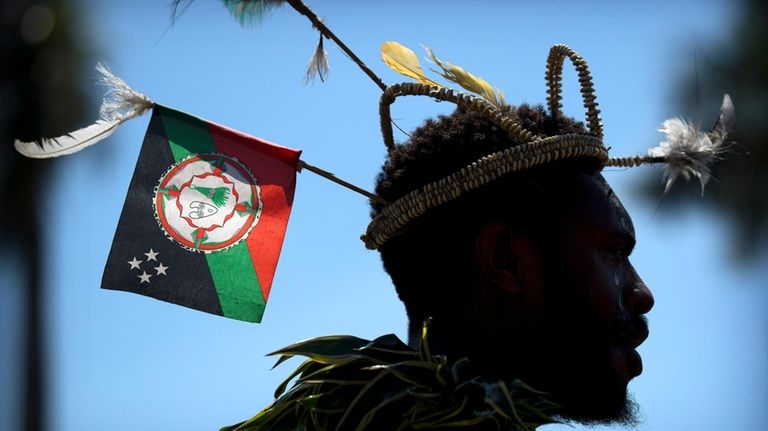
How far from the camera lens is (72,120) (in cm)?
1399

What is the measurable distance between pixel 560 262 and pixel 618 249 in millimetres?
226

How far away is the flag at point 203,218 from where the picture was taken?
145 inches

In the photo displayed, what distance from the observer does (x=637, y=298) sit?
3.37 meters

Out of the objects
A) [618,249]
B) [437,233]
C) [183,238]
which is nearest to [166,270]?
[183,238]

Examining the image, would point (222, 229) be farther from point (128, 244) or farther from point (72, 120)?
point (72, 120)

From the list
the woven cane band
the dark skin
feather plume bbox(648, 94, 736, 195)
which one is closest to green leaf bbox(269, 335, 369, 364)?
the dark skin

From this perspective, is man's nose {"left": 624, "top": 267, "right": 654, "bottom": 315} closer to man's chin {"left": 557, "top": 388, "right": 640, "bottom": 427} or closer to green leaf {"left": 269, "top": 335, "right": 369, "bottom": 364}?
man's chin {"left": 557, "top": 388, "right": 640, "bottom": 427}

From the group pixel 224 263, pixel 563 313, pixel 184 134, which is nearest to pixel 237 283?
pixel 224 263

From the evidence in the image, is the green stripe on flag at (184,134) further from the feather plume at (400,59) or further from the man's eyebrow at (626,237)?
the man's eyebrow at (626,237)

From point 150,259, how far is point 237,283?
0.30 m

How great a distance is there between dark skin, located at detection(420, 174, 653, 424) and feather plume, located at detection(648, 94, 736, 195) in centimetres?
71

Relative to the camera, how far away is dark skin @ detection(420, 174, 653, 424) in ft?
10.8

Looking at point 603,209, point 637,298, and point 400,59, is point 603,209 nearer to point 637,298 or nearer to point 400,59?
point 637,298

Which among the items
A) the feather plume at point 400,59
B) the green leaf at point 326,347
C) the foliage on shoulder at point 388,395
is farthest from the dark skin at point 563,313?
the feather plume at point 400,59
